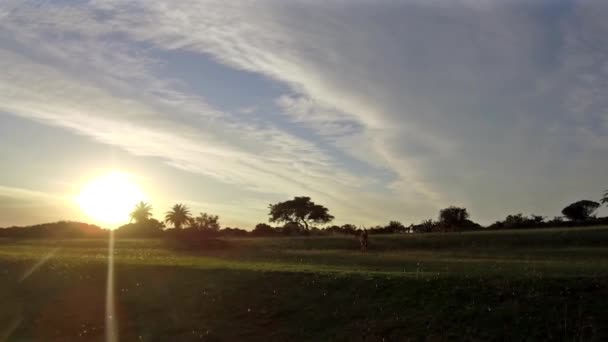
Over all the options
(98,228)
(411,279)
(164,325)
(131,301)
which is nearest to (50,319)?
(131,301)

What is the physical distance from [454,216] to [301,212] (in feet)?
137

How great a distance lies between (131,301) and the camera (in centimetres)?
3353

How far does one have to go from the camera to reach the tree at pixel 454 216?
131125 millimetres

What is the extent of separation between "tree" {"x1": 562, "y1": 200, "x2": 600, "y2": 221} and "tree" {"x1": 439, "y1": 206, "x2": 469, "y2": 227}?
951 inches

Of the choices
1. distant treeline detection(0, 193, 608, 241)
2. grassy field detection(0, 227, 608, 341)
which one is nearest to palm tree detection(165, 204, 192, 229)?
distant treeline detection(0, 193, 608, 241)

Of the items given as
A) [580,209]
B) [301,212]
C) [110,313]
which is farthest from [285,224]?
[110,313]

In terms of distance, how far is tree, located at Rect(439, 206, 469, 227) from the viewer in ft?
430

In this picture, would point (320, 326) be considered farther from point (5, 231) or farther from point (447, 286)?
point (5, 231)

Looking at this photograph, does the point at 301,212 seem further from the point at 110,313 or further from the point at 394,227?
the point at 110,313

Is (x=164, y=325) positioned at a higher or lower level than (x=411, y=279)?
lower

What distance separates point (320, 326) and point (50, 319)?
1659cm

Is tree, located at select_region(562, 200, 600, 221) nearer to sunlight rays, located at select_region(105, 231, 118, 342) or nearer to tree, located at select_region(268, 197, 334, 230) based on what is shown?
tree, located at select_region(268, 197, 334, 230)

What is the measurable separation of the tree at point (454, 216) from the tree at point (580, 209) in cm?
2416

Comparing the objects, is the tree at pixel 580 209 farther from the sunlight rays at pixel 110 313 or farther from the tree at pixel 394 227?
the sunlight rays at pixel 110 313
